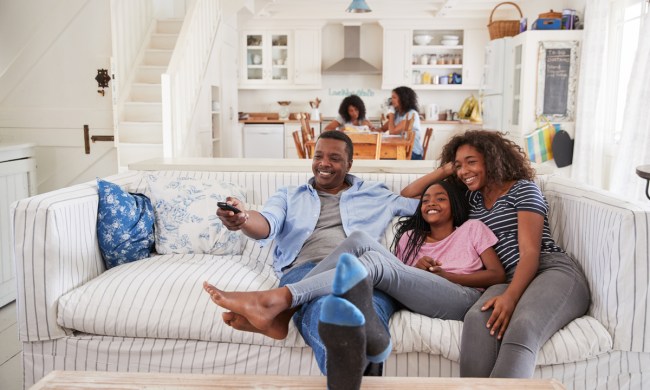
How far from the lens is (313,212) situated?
2332mm

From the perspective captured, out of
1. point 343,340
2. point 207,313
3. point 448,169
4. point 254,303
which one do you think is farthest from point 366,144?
point 343,340

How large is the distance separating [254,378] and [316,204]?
109cm

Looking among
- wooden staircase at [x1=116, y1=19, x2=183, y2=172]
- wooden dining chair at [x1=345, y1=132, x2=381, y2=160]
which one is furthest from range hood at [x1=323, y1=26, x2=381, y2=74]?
wooden dining chair at [x1=345, y1=132, x2=381, y2=160]

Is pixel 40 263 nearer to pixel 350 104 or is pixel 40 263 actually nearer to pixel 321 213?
pixel 321 213

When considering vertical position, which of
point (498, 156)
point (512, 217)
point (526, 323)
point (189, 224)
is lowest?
point (526, 323)

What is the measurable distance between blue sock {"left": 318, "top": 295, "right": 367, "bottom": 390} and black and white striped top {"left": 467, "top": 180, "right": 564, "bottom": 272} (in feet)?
3.23

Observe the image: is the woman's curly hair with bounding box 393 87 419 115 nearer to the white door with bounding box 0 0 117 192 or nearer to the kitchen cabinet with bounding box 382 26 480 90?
the white door with bounding box 0 0 117 192

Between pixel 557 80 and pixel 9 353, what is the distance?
5027 millimetres

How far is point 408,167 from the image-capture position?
275 centimetres

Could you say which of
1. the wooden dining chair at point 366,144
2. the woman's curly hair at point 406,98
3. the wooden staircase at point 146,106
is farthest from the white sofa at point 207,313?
the woman's curly hair at point 406,98

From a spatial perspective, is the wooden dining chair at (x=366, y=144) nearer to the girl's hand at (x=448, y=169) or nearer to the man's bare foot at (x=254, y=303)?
the girl's hand at (x=448, y=169)

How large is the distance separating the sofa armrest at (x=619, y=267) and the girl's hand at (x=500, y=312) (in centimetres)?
34

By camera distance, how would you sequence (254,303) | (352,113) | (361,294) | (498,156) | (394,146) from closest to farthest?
(361,294), (254,303), (498,156), (394,146), (352,113)

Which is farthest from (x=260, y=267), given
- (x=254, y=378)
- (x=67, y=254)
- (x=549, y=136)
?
(x=549, y=136)
